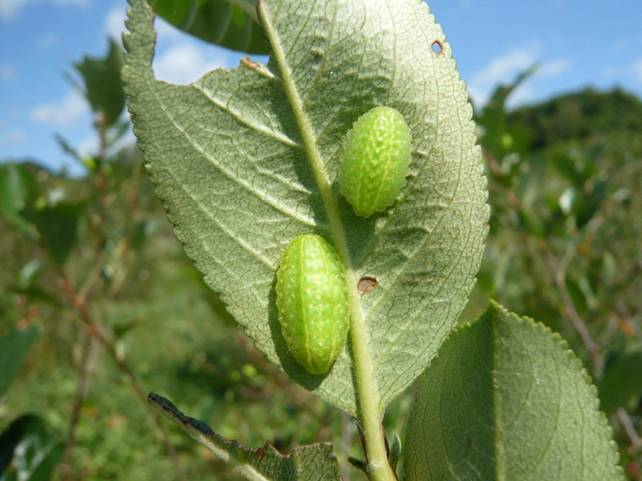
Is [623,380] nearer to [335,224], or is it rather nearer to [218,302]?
[335,224]

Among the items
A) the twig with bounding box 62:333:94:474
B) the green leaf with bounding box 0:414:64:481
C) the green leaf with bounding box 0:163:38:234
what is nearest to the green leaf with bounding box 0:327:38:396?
the green leaf with bounding box 0:414:64:481

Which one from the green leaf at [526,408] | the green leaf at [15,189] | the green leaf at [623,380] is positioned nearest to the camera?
the green leaf at [526,408]

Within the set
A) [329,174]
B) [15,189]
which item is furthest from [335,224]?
[15,189]

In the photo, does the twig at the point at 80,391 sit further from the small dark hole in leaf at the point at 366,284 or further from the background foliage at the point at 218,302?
the small dark hole in leaf at the point at 366,284

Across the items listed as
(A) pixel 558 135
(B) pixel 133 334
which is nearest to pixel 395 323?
(B) pixel 133 334

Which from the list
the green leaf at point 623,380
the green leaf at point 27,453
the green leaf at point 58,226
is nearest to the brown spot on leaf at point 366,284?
the green leaf at point 623,380

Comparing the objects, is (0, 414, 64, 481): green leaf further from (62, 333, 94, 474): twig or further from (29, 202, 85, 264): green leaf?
(29, 202, 85, 264): green leaf
